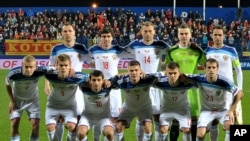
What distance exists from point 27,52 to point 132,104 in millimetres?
19211

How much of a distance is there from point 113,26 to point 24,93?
22.0 m

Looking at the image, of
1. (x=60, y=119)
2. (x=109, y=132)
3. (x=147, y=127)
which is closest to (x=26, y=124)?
(x=60, y=119)

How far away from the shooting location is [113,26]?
1198 inches

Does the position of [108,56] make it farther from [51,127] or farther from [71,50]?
[51,127]

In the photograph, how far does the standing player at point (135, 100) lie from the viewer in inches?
315

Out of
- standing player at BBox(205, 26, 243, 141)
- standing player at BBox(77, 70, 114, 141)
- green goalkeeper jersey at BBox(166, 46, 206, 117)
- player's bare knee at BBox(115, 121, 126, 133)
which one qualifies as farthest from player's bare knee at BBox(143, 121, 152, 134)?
standing player at BBox(205, 26, 243, 141)

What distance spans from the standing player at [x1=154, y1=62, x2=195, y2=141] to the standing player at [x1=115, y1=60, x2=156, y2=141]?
0.63ft

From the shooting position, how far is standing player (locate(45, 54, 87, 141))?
319 inches

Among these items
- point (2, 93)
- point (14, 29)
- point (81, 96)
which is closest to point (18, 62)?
point (14, 29)

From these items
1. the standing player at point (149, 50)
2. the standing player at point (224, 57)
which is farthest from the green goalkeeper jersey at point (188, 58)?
the standing player at point (149, 50)

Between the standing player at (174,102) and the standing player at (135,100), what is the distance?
19cm

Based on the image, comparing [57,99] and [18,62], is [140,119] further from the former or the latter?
[18,62]
